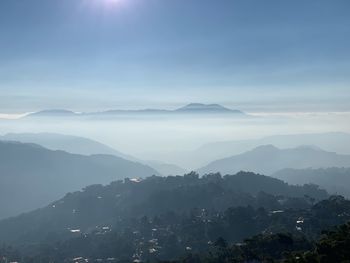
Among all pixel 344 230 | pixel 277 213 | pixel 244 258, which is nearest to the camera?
pixel 344 230

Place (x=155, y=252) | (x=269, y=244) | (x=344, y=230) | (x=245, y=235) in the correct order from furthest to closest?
(x=245, y=235) < (x=155, y=252) < (x=269, y=244) < (x=344, y=230)

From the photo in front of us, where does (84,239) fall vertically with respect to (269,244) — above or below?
below

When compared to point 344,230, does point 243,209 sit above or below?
below

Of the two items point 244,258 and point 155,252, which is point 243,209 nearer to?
point 155,252

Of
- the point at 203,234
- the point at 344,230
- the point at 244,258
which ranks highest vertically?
the point at 344,230

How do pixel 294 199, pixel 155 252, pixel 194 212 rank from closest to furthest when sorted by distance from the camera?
pixel 155 252, pixel 194 212, pixel 294 199

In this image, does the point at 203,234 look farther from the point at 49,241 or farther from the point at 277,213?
the point at 49,241

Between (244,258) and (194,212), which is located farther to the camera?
(194,212)

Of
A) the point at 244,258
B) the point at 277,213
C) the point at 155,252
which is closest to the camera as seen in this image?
the point at 244,258

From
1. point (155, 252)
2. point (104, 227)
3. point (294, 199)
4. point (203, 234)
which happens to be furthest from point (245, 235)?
point (104, 227)

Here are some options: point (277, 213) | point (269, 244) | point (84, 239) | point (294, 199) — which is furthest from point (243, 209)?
point (269, 244)
